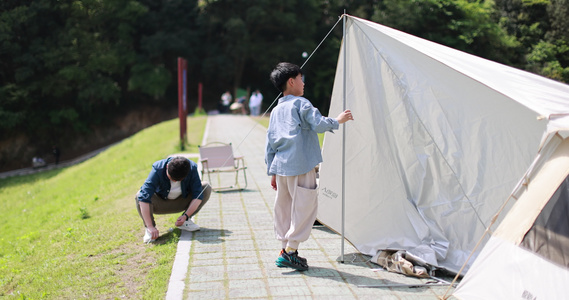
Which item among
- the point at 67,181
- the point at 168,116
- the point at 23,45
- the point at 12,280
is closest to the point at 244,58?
the point at 168,116

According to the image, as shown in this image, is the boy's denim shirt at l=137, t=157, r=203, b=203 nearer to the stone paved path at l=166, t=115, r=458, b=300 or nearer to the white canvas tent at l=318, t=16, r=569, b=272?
the stone paved path at l=166, t=115, r=458, b=300

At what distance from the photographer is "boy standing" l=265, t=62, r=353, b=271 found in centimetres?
391

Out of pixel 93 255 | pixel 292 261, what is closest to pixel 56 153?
pixel 93 255

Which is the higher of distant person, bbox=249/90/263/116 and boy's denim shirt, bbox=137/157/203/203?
boy's denim shirt, bbox=137/157/203/203

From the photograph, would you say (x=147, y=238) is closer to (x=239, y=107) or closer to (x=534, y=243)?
(x=534, y=243)

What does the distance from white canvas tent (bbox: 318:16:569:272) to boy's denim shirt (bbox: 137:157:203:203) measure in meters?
1.46

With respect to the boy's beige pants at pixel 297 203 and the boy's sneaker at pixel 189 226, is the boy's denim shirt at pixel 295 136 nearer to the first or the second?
the boy's beige pants at pixel 297 203

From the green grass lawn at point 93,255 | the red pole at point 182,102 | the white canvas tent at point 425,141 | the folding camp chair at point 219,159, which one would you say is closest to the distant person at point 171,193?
the green grass lawn at point 93,255

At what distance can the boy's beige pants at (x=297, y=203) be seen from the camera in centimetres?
398

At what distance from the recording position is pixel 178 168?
191 inches

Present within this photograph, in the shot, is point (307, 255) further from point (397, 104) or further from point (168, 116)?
point (168, 116)

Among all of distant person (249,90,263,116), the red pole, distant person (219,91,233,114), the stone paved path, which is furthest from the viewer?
distant person (219,91,233,114)

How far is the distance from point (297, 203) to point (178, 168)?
151 centimetres

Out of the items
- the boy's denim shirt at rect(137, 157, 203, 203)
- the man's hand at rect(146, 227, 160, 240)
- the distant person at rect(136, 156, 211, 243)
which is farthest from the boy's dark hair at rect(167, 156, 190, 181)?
the man's hand at rect(146, 227, 160, 240)
